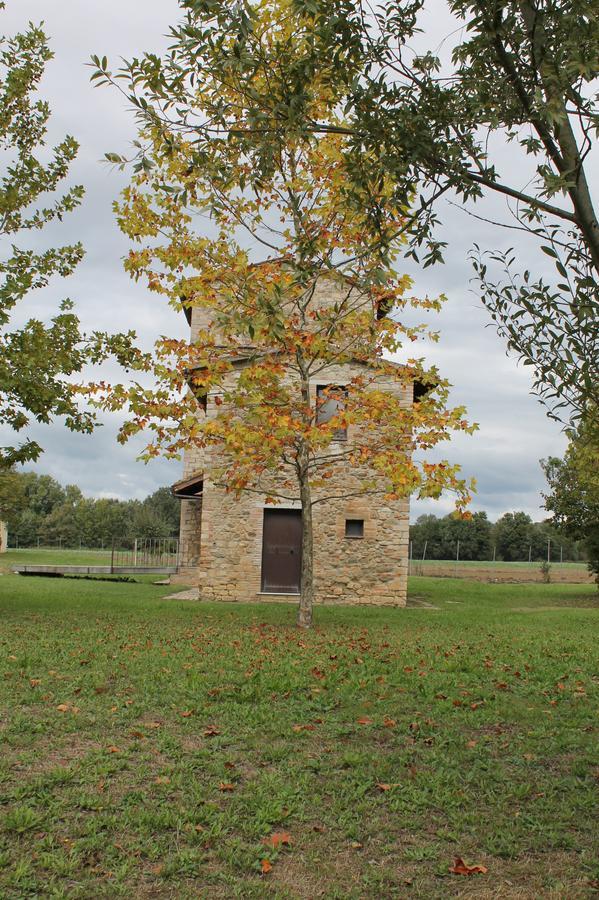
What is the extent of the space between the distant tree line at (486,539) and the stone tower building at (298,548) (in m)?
51.6

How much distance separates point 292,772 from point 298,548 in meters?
15.5

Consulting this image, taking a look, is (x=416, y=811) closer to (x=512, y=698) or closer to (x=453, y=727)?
(x=453, y=727)

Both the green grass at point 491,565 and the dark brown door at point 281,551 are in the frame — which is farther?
the green grass at point 491,565

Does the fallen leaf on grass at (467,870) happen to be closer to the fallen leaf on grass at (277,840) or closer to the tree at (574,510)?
the fallen leaf on grass at (277,840)

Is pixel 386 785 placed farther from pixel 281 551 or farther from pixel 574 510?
pixel 574 510

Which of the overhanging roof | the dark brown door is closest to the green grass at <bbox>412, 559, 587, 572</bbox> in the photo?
the overhanging roof

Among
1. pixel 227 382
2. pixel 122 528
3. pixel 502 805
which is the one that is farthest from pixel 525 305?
pixel 122 528

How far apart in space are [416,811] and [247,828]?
120 cm

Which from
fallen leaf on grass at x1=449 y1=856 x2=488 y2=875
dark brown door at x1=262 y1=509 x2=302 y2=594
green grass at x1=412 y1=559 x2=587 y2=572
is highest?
dark brown door at x1=262 y1=509 x2=302 y2=594

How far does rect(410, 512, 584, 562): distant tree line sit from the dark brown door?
170ft

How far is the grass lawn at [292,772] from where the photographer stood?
4023 millimetres

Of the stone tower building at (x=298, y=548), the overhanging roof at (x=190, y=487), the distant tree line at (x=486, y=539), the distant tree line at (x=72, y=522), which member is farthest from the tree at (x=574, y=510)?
the distant tree line at (x=72, y=522)

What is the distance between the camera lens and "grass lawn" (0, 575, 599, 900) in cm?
402

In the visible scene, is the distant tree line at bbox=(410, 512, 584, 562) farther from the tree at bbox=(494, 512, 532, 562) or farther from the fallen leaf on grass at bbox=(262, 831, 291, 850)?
the fallen leaf on grass at bbox=(262, 831, 291, 850)
